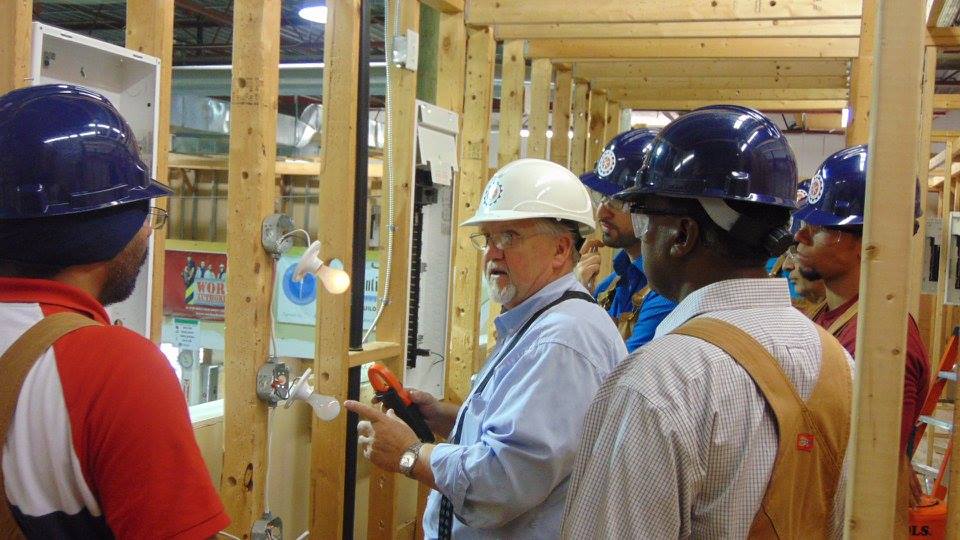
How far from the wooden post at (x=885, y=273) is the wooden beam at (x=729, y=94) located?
6.42 metres

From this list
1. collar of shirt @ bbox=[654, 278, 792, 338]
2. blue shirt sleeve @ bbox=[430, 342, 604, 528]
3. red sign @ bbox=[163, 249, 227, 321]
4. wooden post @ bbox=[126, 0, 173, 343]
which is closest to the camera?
collar of shirt @ bbox=[654, 278, 792, 338]

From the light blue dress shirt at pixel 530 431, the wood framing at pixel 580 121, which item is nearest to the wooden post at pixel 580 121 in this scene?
the wood framing at pixel 580 121

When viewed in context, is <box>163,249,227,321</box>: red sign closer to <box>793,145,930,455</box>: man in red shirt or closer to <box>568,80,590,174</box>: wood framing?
<box>568,80,590,174</box>: wood framing

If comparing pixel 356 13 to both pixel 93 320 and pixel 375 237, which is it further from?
pixel 375 237

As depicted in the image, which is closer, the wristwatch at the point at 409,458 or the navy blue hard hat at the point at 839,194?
the wristwatch at the point at 409,458

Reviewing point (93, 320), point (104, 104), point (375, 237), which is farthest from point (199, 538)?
point (375, 237)

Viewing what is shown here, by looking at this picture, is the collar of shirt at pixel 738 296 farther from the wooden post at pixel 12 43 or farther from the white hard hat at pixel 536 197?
the wooden post at pixel 12 43

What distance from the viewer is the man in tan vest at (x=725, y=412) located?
1296 millimetres

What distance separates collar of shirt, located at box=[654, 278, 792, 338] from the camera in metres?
1.44

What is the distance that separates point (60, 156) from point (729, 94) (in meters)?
7.13

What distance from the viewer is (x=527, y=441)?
1955 millimetres

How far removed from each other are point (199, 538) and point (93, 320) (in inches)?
15.1

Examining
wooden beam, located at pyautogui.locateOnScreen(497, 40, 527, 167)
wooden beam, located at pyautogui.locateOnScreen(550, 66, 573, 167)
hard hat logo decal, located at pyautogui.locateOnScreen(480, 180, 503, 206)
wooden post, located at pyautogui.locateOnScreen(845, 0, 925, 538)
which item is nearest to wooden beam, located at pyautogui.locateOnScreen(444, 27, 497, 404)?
wooden beam, located at pyautogui.locateOnScreen(497, 40, 527, 167)

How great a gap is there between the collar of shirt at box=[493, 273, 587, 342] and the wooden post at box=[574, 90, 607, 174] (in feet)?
17.1
